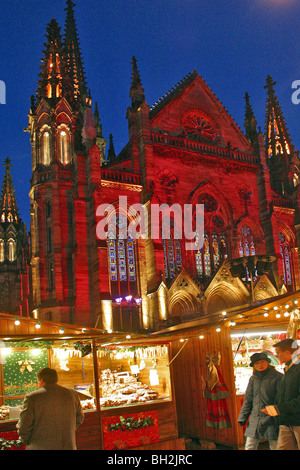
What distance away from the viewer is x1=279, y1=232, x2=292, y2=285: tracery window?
36.1 meters

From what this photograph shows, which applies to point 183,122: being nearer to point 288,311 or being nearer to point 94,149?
point 94,149

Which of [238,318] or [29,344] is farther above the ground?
[238,318]

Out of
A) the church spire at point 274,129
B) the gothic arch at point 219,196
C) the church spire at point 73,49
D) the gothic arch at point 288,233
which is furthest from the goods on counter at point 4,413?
the church spire at point 274,129

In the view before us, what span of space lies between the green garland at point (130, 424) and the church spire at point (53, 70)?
83.9 feet

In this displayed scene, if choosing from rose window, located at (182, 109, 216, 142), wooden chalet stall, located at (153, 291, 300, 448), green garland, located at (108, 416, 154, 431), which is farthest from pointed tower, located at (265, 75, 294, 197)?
green garland, located at (108, 416, 154, 431)

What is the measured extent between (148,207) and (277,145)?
735 inches

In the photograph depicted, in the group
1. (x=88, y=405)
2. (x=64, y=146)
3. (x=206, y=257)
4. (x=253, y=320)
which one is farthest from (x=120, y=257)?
(x=88, y=405)

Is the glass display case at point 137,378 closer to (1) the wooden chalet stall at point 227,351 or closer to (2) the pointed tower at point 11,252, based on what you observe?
(1) the wooden chalet stall at point 227,351

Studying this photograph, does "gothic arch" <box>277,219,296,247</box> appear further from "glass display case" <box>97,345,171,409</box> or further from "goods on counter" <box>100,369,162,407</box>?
"goods on counter" <box>100,369,162,407</box>

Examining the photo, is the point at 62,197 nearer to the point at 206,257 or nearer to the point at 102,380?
the point at 206,257

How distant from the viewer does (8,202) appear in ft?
158

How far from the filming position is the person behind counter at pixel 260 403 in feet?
22.6

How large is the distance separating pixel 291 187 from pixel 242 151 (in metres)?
5.37
